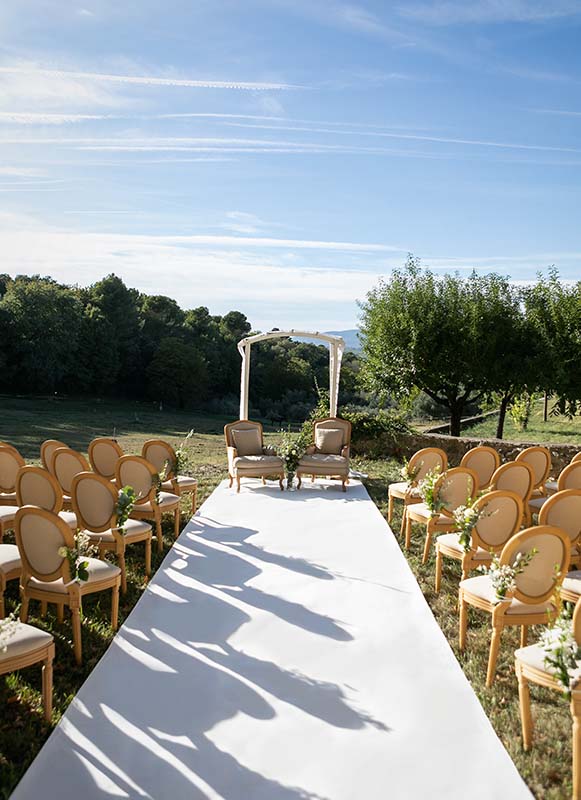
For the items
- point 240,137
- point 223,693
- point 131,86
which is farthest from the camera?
point 240,137

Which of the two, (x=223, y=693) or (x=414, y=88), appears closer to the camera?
(x=223, y=693)

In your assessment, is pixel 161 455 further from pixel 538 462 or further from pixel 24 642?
pixel 538 462

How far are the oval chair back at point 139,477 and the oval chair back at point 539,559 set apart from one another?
396 cm

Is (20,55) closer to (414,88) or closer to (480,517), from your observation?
(414,88)

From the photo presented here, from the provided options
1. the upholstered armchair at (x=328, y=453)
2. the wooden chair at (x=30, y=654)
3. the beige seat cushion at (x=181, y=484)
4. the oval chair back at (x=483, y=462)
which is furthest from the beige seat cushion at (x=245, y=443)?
the wooden chair at (x=30, y=654)

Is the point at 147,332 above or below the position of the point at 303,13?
below

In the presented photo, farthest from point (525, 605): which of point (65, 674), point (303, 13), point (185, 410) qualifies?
point (185, 410)

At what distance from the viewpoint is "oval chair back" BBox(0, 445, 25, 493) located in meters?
7.57

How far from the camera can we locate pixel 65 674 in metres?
4.44

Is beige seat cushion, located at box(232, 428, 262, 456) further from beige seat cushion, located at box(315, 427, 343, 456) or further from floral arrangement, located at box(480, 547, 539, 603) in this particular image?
floral arrangement, located at box(480, 547, 539, 603)

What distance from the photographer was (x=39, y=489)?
607 centimetres

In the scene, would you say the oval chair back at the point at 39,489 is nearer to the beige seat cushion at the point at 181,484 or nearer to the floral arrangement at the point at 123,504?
the floral arrangement at the point at 123,504

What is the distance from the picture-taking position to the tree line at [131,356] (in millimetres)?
35969

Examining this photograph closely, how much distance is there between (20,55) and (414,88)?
6.49m
